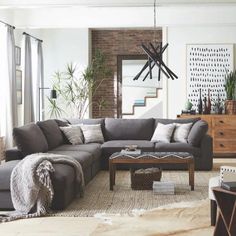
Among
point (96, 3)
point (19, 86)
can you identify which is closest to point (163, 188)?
point (96, 3)

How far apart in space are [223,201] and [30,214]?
2.00 metres

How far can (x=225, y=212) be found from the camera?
12.6 ft

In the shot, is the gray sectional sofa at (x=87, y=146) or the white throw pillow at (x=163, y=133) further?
the white throw pillow at (x=163, y=133)

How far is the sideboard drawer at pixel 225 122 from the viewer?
31.4 ft

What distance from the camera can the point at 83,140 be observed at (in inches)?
322

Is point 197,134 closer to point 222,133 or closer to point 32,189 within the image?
point 222,133

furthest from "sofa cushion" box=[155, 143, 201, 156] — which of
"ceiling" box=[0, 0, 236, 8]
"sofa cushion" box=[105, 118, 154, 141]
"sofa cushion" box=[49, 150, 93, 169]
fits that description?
"ceiling" box=[0, 0, 236, 8]

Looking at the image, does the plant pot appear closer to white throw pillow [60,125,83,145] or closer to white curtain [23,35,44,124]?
white throw pillow [60,125,83,145]

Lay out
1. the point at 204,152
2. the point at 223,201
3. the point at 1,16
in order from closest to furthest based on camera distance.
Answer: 1. the point at 223,201
2. the point at 204,152
3. the point at 1,16

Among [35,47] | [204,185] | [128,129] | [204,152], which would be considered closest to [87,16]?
[35,47]

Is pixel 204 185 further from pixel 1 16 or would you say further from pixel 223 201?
pixel 1 16

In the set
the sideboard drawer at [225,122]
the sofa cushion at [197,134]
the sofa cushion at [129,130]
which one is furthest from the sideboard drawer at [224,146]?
the sofa cushion at [197,134]

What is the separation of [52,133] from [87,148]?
629 millimetres

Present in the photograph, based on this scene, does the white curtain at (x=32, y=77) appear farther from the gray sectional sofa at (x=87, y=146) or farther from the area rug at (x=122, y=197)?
the area rug at (x=122, y=197)
